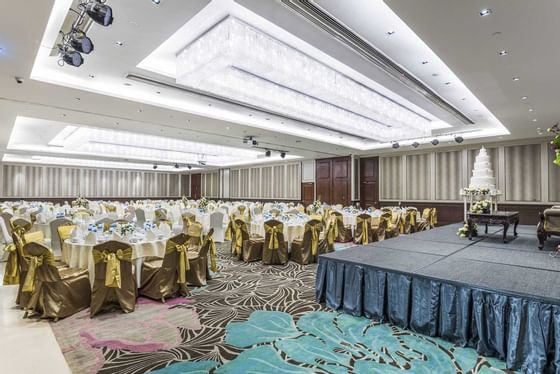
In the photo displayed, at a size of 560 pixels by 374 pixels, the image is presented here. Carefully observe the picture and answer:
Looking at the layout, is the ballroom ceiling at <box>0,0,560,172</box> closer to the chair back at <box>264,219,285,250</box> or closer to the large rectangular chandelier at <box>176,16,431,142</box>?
the large rectangular chandelier at <box>176,16,431,142</box>

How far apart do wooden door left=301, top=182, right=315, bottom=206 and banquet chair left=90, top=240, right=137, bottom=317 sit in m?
13.7

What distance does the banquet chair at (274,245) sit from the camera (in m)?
6.23

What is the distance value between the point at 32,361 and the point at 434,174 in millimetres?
13621

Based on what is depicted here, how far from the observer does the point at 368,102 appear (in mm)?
6688

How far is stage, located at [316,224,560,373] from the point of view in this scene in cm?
271

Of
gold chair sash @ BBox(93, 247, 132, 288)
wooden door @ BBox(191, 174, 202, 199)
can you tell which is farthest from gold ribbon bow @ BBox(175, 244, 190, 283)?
wooden door @ BBox(191, 174, 202, 199)

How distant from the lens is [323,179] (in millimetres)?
16703

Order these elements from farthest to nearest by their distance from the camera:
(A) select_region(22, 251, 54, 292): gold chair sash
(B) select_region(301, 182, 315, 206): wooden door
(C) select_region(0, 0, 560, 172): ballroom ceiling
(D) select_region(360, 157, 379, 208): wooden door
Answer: (B) select_region(301, 182, 315, 206): wooden door
(D) select_region(360, 157, 379, 208): wooden door
(A) select_region(22, 251, 54, 292): gold chair sash
(C) select_region(0, 0, 560, 172): ballroom ceiling

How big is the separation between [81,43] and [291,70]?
2852 millimetres

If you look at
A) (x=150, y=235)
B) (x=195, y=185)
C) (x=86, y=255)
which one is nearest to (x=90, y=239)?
(x=86, y=255)

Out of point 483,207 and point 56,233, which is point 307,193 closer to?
point 483,207

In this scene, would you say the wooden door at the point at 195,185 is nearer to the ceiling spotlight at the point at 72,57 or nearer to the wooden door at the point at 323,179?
the wooden door at the point at 323,179

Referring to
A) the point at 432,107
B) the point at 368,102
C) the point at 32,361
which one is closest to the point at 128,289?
the point at 32,361

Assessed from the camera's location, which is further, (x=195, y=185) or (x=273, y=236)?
(x=195, y=185)
